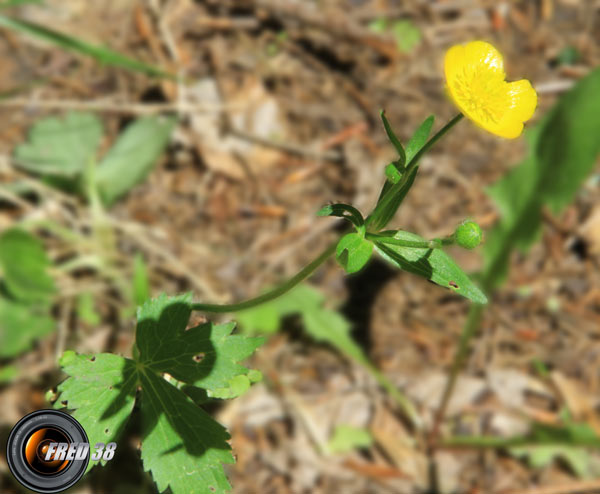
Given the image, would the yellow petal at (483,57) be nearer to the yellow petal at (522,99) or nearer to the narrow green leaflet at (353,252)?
the yellow petal at (522,99)

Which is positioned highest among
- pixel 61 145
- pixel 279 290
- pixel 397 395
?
pixel 279 290

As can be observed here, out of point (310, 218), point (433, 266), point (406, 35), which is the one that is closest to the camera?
point (433, 266)

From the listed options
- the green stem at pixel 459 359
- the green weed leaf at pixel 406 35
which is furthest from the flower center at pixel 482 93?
the green weed leaf at pixel 406 35

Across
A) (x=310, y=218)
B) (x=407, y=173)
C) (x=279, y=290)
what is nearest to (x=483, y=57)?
(x=407, y=173)

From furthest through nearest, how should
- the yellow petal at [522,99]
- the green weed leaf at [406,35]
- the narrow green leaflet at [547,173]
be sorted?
the green weed leaf at [406,35] < the narrow green leaflet at [547,173] < the yellow petal at [522,99]

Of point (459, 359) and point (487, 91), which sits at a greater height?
point (487, 91)

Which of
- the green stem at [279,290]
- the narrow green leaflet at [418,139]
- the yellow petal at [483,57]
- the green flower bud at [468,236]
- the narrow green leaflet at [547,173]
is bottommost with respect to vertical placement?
the narrow green leaflet at [547,173]

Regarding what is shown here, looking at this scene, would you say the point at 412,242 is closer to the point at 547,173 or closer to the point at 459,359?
the point at 459,359
